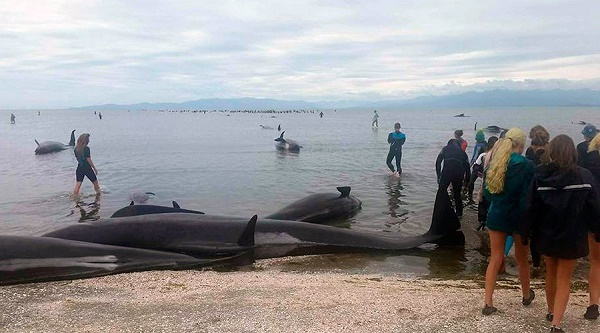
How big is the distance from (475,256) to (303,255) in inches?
145

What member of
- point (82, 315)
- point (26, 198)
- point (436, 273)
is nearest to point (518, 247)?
point (436, 273)

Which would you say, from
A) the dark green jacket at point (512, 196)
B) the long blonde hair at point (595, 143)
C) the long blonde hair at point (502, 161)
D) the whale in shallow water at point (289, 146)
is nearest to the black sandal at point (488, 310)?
the dark green jacket at point (512, 196)

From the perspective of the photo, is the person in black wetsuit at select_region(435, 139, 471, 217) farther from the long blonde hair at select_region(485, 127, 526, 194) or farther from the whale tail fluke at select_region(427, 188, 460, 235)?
the long blonde hair at select_region(485, 127, 526, 194)

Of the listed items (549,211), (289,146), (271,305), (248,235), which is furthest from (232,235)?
(289,146)

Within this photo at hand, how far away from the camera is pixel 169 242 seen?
9.91 m

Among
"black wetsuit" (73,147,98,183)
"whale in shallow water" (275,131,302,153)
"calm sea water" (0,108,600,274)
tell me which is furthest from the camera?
"whale in shallow water" (275,131,302,153)

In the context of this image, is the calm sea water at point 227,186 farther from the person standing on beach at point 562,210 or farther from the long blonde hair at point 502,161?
the person standing on beach at point 562,210

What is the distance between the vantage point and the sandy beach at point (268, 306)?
5.71 m

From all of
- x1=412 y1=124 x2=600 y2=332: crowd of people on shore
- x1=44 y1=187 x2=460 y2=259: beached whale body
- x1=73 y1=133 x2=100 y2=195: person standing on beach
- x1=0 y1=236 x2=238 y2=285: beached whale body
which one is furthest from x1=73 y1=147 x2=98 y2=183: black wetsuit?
x1=412 y1=124 x2=600 y2=332: crowd of people on shore

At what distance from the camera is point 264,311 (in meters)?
6.19

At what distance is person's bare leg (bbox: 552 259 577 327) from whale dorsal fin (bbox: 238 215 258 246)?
5919 mm

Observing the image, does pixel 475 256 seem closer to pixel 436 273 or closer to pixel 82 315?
pixel 436 273

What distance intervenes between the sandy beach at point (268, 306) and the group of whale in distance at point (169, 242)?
1.88 feet

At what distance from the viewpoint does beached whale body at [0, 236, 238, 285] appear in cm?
802
